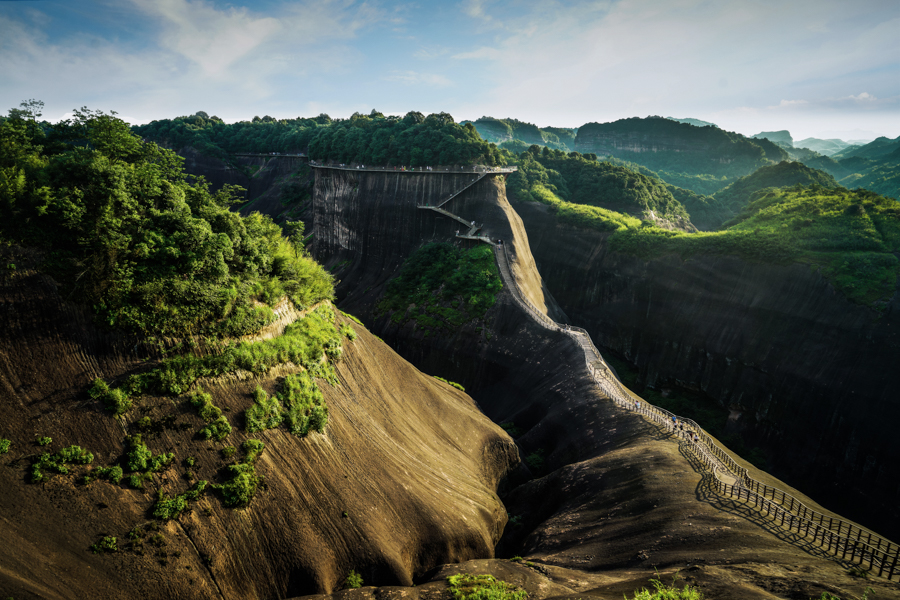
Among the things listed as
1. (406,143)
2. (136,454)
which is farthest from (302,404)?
(406,143)

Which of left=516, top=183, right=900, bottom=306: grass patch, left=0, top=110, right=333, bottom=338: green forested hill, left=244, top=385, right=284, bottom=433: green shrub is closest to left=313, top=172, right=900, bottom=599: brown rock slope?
left=244, top=385, right=284, bottom=433: green shrub

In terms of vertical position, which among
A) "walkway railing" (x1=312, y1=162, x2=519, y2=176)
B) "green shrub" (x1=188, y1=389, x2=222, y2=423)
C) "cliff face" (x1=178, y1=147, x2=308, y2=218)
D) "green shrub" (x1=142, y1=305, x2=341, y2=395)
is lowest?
"green shrub" (x1=188, y1=389, x2=222, y2=423)

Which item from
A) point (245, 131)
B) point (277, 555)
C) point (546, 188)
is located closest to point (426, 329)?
point (277, 555)

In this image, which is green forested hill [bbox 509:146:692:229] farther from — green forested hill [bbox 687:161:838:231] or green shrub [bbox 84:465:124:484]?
green shrub [bbox 84:465:124:484]

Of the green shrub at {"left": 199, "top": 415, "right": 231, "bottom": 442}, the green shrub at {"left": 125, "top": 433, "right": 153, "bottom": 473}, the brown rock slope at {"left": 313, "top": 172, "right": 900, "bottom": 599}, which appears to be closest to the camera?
the green shrub at {"left": 125, "top": 433, "right": 153, "bottom": 473}

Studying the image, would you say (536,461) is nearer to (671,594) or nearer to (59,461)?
(671,594)

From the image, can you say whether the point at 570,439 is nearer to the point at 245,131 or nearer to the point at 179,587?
the point at 179,587

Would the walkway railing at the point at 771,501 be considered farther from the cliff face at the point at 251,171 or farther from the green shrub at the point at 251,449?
the cliff face at the point at 251,171
